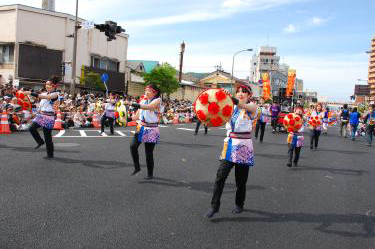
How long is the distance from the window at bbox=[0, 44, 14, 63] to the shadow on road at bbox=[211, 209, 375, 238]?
113 feet

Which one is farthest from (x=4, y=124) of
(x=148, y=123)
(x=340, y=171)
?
(x=340, y=171)

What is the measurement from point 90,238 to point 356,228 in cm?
350

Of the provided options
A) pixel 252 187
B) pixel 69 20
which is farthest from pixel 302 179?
pixel 69 20

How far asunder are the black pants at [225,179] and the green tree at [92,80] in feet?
115

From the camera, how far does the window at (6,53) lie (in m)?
33.7

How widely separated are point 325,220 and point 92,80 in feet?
120

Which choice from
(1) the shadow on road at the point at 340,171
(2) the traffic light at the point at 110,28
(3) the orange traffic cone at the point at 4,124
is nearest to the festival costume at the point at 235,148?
(1) the shadow on road at the point at 340,171

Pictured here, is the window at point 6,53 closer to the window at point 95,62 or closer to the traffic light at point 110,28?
the window at point 95,62

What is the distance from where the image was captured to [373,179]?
335 inches

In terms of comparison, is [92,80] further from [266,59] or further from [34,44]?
[266,59]

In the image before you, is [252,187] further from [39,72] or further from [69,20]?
[69,20]

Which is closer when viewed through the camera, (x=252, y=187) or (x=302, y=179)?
(x=252, y=187)

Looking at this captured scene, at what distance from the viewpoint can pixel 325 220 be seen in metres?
5.06

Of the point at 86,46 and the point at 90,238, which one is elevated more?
the point at 86,46
